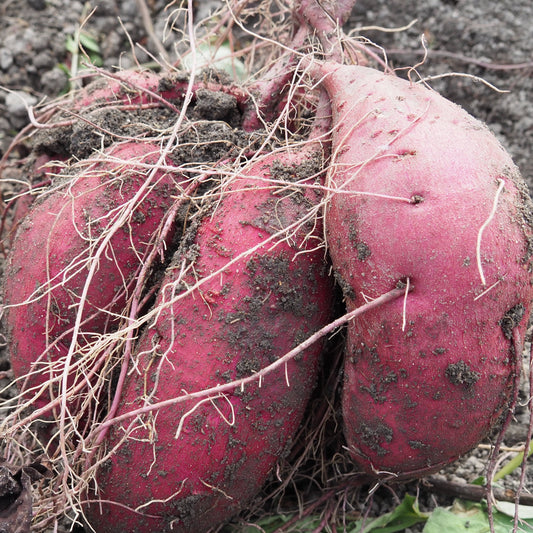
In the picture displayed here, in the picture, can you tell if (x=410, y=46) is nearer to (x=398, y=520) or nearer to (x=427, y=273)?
(x=427, y=273)

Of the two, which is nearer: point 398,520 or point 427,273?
point 427,273

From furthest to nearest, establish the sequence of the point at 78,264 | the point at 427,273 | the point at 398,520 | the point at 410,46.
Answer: the point at 410,46 → the point at 398,520 → the point at 78,264 → the point at 427,273

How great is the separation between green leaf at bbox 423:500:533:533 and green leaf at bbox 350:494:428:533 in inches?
1.1

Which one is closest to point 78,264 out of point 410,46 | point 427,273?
point 427,273

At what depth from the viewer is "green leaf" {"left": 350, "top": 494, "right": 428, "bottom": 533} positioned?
122cm

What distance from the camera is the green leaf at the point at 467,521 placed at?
3.88ft

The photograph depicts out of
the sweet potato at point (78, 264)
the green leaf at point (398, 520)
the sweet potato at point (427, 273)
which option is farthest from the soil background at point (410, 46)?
the green leaf at point (398, 520)

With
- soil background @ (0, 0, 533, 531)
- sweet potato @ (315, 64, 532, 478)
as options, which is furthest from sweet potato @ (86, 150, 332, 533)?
soil background @ (0, 0, 533, 531)

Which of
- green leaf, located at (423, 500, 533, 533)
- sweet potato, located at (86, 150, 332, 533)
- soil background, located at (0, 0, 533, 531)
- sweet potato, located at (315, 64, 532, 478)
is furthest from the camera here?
soil background, located at (0, 0, 533, 531)

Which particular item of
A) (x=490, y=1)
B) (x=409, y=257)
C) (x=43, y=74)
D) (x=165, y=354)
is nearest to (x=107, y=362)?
(x=165, y=354)

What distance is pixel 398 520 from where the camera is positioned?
126 centimetres

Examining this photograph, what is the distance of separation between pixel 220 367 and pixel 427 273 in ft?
1.17

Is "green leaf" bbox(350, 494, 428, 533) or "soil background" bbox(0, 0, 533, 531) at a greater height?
"soil background" bbox(0, 0, 533, 531)

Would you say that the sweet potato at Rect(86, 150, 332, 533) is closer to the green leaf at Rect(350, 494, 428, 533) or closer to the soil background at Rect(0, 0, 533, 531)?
the green leaf at Rect(350, 494, 428, 533)
